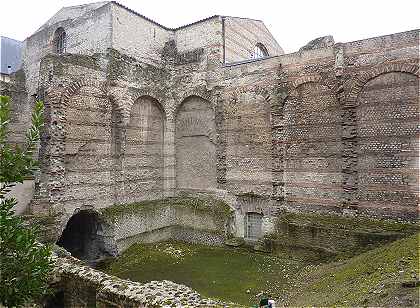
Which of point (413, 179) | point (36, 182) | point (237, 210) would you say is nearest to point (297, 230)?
→ point (237, 210)

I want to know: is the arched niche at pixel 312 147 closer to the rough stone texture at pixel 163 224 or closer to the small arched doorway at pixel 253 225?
the small arched doorway at pixel 253 225

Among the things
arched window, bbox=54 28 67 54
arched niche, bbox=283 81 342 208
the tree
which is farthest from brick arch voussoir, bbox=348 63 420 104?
arched window, bbox=54 28 67 54

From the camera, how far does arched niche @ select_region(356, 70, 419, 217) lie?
11141mm

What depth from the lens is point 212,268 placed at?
40.7ft

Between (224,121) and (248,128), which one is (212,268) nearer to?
(248,128)

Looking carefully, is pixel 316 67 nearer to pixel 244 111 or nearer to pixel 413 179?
pixel 244 111

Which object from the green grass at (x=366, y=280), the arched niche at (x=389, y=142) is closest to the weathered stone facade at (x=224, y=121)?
the arched niche at (x=389, y=142)

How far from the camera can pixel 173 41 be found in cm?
1769

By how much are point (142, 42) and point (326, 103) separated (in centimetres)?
875

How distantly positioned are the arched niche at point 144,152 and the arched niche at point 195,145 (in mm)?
901

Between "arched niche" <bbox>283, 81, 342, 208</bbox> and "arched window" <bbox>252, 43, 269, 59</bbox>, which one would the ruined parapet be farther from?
"arched window" <bbox>252, 43, 269, 59</bbox>

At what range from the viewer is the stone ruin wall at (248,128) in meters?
11.6

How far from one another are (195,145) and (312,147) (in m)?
5.63

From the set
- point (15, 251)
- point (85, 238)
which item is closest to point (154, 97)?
point (85, 238)
